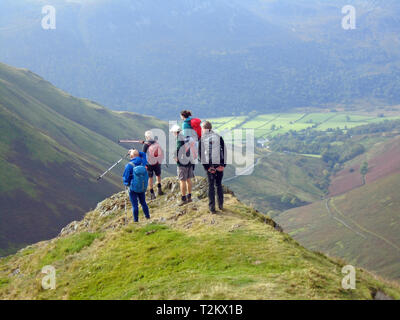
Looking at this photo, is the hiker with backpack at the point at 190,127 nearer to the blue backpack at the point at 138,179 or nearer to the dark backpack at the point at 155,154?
the blue backpack at the point at 138,179

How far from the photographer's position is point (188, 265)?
51.2ft

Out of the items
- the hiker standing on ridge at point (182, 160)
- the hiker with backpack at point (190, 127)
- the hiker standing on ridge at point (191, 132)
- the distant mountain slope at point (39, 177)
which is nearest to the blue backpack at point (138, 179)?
the hiker standing on ridge at point (182, 160)

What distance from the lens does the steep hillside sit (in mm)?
13141

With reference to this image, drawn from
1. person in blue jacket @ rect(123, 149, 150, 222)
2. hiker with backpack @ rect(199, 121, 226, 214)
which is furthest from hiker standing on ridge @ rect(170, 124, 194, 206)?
person in blue jacket @ rect(123, 149, 150, 222)

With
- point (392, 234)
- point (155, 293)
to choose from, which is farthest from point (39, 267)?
point (392, 234)

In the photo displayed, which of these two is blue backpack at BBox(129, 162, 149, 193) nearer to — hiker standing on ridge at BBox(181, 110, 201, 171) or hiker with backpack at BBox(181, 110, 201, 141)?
hiker standing on ridge at BBox(181, 110, 201, 171)

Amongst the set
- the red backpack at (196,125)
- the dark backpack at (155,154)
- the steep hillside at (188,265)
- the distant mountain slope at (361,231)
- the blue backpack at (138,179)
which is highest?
the distant mountain slope at (361,231)

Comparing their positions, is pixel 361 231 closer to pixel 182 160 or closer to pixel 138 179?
pixel 182 160

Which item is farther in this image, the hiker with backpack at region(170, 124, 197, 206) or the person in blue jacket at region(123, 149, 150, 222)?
the hiker with backpack at region(170, 124, 197, 206)

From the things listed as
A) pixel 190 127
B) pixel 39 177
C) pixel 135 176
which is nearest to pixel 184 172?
pixel 190 127

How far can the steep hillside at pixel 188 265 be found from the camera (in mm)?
13141

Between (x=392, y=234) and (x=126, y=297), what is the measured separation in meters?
160
